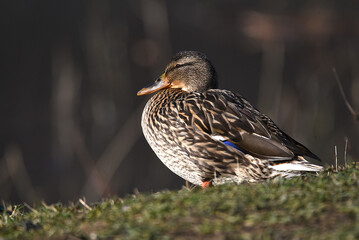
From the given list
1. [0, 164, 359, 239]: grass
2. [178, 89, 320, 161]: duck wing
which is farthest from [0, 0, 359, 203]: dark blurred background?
[0, 164, 359, 239]: grass

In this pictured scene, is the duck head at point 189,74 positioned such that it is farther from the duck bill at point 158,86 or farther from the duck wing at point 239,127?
Answer: the duck wing at point 239,127

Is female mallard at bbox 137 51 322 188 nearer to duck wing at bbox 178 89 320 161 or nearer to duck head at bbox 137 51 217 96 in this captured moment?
duck wing at bbox 178 89 320 161

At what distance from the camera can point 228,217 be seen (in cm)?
361

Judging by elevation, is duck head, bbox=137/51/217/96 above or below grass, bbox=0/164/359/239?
above

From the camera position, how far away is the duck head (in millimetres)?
6656

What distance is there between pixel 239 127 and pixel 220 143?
23 centimetres

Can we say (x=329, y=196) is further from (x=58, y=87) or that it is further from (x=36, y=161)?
(x=58, y=87)

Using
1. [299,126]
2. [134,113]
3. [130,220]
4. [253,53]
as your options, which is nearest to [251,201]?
[130,220]

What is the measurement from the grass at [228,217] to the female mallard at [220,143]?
0.89 meters

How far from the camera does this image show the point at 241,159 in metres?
5.45

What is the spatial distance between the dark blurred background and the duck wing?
4.81ft

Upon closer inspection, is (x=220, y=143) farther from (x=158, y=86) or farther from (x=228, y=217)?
(x=228, y=217)

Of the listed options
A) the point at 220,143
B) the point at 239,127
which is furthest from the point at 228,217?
the point at 239,127

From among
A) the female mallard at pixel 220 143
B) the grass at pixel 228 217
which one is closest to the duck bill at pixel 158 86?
the female mallard at pixel 220 143
